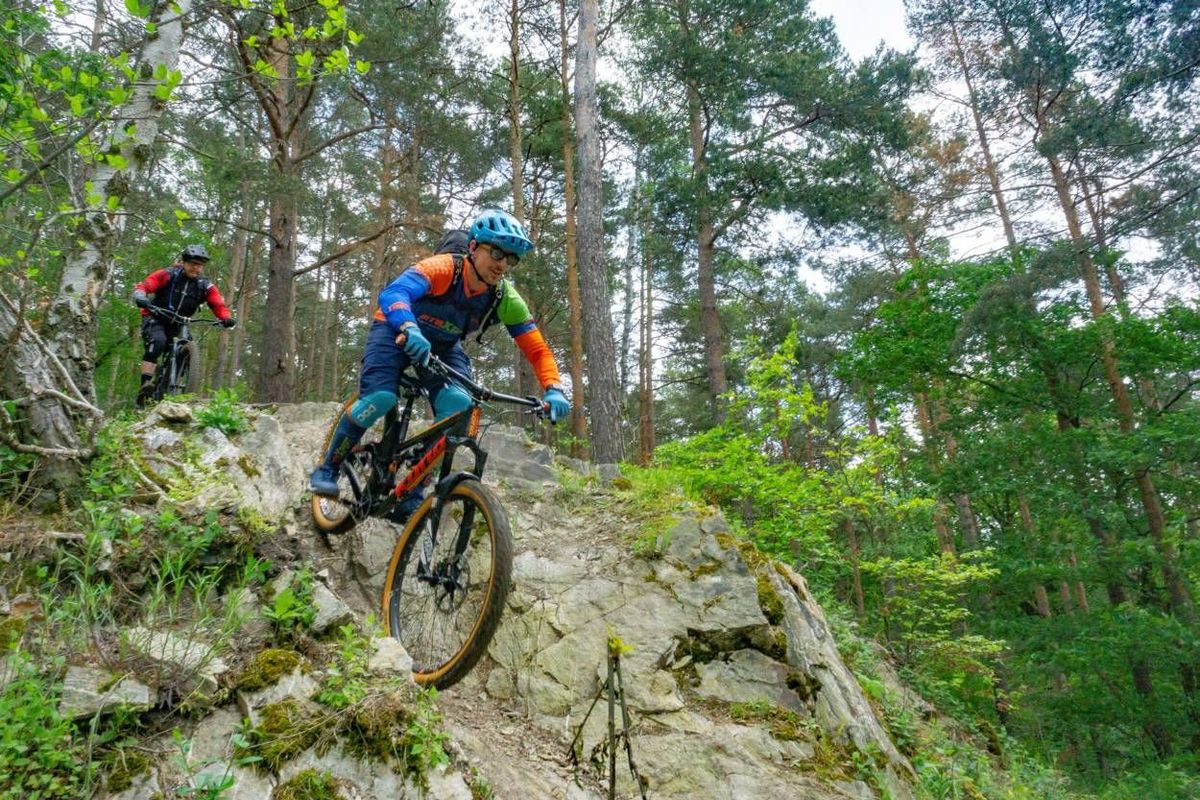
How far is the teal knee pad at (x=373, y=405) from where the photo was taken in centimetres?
379

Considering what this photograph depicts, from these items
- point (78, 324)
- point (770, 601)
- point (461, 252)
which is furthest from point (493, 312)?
point (770, 601)

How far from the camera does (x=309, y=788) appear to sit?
6.92 feet

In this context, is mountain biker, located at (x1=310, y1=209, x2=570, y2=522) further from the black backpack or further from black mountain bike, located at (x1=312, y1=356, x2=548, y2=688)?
black mountain bike, located at (x1=312, y1=356, x2=548, y2=688)

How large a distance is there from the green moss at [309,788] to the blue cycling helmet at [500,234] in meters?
2.65

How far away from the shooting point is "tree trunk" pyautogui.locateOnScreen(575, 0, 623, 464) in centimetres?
845

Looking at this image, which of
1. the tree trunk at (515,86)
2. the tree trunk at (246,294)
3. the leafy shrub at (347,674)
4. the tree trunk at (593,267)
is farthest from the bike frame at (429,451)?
the tree trunk at (246,294)

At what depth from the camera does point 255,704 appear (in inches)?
92.9

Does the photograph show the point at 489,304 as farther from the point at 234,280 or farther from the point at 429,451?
the point at 234,280

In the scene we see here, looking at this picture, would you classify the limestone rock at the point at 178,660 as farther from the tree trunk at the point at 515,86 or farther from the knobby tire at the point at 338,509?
the tree trunk at the point at 515,86

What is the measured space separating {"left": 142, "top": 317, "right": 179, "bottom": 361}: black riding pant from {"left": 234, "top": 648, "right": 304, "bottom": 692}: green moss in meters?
5.32

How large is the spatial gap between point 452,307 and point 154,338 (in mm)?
4571

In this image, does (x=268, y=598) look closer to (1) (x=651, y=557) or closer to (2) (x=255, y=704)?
(2) (x=255, y=704)

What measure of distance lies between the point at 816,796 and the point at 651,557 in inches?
67.5

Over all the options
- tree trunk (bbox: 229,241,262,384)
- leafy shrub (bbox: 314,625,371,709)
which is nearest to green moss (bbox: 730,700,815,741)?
leafy shrub (bbox: 314,625,371,709)
